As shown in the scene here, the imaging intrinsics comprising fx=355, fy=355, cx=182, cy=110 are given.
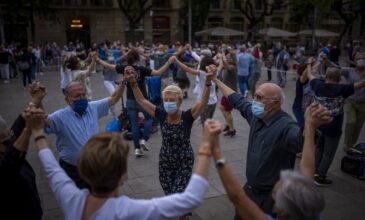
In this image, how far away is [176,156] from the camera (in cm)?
411

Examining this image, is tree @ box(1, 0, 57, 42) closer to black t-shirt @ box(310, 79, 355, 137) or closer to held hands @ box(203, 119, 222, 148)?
black t-shirt @ box(310, 79, 355, 137)

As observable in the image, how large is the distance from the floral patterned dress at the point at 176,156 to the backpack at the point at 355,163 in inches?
131

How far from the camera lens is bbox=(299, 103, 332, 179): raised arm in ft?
7.69

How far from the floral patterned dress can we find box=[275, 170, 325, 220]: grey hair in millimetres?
2092

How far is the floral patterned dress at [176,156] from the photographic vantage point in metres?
4.09

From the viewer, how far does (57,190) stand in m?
2.18

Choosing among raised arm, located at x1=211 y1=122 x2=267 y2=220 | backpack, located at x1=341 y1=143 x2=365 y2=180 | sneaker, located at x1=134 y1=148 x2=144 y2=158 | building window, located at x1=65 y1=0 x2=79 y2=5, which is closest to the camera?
raised arm, located at x1=211 y1=122 x2=267 y2=220

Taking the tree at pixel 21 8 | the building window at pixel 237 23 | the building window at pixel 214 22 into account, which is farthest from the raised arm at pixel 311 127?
the building window at pixel 237 23

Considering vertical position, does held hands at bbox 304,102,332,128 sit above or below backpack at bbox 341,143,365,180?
above

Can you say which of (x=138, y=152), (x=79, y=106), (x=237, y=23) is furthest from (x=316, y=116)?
(x=237, y=23)

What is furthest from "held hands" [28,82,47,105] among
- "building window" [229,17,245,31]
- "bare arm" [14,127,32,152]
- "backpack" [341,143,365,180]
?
"building window" [229,17,245,31]

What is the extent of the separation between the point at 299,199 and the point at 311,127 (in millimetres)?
597

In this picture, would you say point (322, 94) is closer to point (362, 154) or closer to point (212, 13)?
point (362, 154)

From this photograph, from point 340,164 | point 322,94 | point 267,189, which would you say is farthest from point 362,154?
point 267,189
